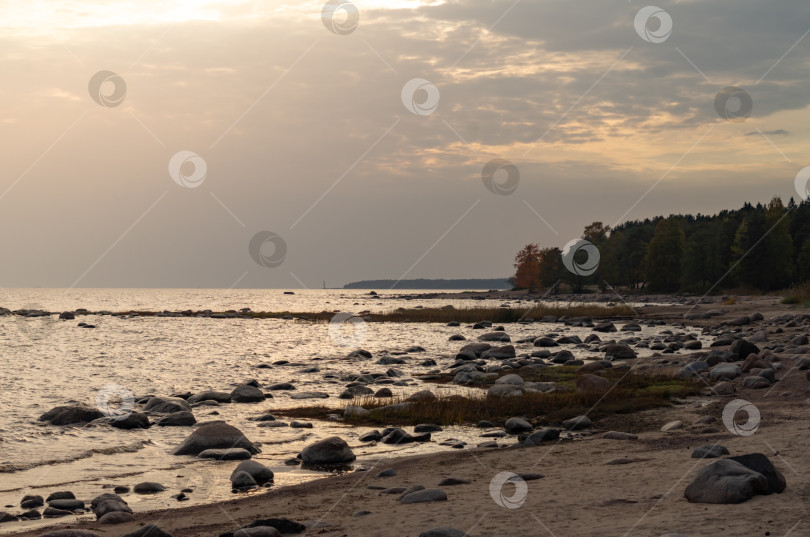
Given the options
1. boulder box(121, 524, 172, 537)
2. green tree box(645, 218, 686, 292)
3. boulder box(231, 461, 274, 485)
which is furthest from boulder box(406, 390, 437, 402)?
green tree box(645, 218, 686, 292)

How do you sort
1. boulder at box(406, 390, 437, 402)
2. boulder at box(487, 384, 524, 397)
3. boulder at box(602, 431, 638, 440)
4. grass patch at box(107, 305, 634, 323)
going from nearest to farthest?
boulder at box(602, 431, 638, 440)
boulder at box(406, 390, 437, 402)
boulder at box(487, 384, 524, 397)
grass patch at box(107, 305, 634, 323)

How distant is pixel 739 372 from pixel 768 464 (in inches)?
594

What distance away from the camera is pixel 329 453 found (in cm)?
1362

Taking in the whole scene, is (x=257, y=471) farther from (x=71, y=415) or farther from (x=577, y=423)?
(x=71, y=415)

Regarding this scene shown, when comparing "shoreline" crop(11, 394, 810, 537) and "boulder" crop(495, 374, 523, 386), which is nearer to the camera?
"shoreline" crop(11, 394, 810, 537)

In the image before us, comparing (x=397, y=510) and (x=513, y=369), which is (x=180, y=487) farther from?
(x=513, y=369)

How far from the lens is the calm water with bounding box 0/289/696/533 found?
13.0m

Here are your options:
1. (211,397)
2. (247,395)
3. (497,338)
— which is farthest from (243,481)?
(497,338)

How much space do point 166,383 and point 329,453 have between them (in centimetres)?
1708

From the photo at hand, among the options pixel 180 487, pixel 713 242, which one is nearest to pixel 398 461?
pixel 180 487

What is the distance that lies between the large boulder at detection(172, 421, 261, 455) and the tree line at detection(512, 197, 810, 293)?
81252 millimetres

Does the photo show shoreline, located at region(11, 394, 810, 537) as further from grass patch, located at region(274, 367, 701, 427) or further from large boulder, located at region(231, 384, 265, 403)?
large boulder, located at region(231, 384, 265, 403)

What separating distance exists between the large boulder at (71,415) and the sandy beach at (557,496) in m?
9.64

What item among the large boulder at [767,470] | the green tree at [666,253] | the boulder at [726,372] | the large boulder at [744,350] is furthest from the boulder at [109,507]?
the green tree at [666,253]
